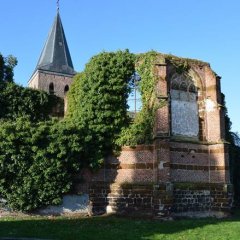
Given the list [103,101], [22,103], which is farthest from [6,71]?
[103,101]

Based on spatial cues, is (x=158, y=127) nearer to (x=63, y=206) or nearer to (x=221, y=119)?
(x=221, y=119)

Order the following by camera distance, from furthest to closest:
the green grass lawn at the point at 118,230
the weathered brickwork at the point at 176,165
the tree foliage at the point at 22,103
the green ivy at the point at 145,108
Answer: the tree foliage at the point at 22,103
the green ivy at the point at 145,108
the weathered brickwork at the point at 176,165
the green grass lawn at the point at 118,230

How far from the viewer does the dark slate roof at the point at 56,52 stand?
4741 centimetres

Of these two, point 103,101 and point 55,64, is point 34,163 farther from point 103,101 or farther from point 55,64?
point 55,64

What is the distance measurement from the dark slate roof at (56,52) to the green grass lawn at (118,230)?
31.8 m

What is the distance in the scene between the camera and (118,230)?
15.8 m

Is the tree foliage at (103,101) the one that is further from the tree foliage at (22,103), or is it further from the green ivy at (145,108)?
the tree foliage at (22,103)

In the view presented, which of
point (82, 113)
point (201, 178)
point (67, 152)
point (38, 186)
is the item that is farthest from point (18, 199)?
point (201, 178)

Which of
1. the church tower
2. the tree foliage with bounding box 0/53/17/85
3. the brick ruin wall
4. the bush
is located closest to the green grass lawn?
the brick ruin wall

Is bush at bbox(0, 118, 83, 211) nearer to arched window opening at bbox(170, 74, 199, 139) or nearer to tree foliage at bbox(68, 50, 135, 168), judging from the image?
tree foliage at bbox(68, 50, 135, 168)

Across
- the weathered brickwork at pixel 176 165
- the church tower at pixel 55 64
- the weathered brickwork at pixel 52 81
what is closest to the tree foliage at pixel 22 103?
the weathered brickwork at pixel 176 165

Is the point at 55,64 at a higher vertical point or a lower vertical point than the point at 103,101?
higher

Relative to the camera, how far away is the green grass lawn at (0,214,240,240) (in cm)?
1435

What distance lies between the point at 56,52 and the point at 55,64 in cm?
141
